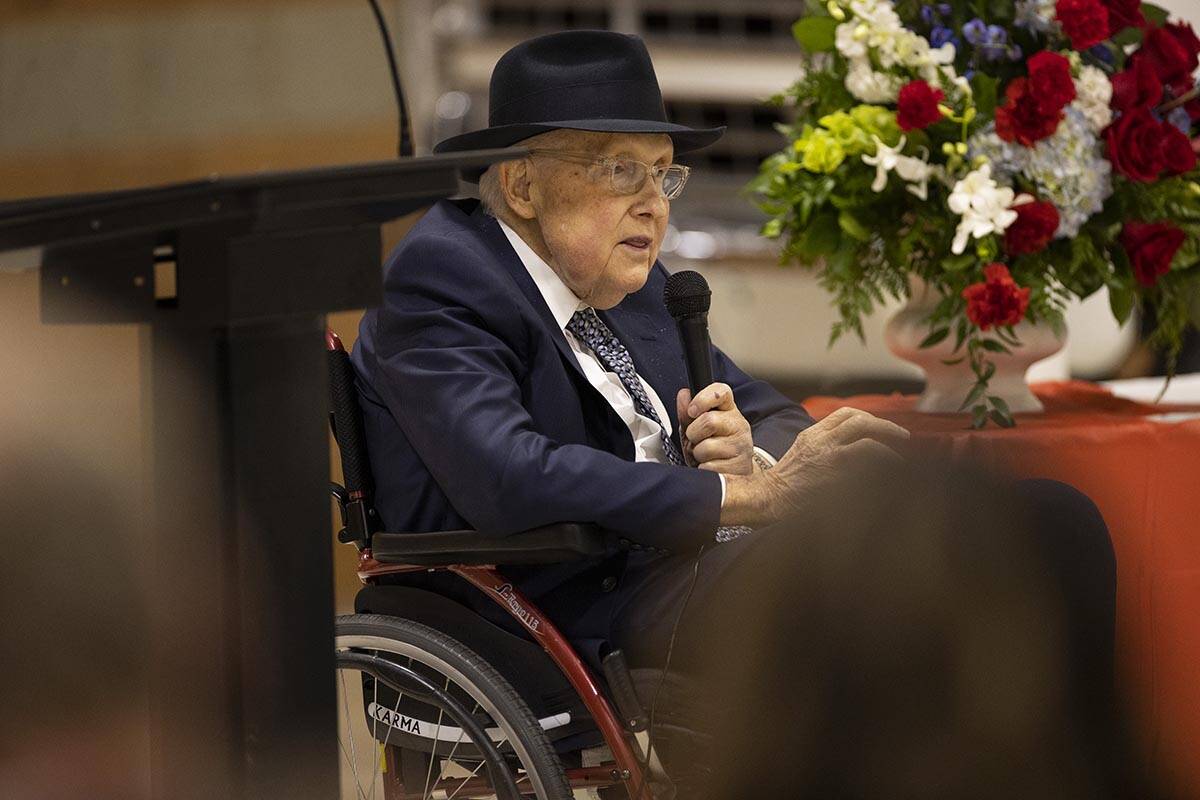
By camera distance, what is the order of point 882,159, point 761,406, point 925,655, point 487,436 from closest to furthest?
point 925,655
point 487,436
point 761,406
point 882,159

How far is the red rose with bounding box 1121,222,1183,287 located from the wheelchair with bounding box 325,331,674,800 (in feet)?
3.71

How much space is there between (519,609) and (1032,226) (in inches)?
40.2

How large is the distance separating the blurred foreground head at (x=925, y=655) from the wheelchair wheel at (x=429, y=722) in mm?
190

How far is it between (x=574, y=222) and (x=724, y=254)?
428 centimetres

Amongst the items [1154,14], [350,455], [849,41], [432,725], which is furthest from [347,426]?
[1154,14]

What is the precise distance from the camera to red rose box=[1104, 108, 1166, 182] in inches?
81.0

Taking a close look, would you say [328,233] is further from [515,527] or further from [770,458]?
[770,458]

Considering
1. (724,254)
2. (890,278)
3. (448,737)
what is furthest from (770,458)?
(724,254)

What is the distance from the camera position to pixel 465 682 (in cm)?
134

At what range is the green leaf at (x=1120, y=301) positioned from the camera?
2152 millimetres

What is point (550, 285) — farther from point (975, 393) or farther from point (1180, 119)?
point (1180, 119)

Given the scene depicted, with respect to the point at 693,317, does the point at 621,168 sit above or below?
above

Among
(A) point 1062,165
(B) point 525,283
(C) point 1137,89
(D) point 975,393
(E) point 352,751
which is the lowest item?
(E) point 352,751

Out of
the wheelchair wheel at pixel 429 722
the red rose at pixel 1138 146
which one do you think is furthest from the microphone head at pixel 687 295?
the red rose at pixel 1138 146
